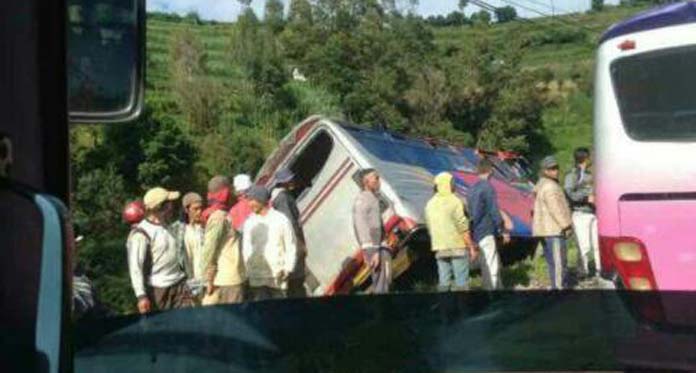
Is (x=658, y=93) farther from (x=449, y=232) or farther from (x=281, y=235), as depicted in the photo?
(x=449, y=232)

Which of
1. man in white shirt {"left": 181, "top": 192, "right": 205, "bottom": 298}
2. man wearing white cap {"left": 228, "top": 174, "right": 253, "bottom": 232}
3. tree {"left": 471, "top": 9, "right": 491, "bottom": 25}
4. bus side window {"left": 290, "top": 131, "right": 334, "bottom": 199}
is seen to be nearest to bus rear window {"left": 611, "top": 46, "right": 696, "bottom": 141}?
tree {"left": 471, "top": 9, "right": 491, "bottom": 25}

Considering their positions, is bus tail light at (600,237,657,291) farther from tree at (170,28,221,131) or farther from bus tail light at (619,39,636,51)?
tree at (170,28,221,131)

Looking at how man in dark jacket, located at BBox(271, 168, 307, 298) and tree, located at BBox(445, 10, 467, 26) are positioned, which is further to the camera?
man in dark jacket, located at BBox(271, 168, 307, 298)

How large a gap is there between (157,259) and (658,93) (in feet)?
7.43

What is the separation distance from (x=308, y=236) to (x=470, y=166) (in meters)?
0.92

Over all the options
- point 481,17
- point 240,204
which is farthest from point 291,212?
point 481,17

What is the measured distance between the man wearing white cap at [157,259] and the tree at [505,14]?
1267 mm

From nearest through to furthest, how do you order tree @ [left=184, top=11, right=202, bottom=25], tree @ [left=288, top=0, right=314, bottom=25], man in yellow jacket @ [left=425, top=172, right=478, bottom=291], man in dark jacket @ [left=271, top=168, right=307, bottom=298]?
tree @ [left=184, top=11, right=202, bottom=25]
tree @ [left=288, top=0, right=314, bottom=25]
man in dark jacket @ [left=271, top=168, right=307, bottom=298]
man in yellow jacket @ [left=425, top=172, right=478, bottom=291]

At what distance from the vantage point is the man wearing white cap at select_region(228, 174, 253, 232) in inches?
194

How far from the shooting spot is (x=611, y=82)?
9.70ft

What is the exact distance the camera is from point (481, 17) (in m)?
3.05

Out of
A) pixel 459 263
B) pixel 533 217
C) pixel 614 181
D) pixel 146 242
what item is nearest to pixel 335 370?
pixel 614 181

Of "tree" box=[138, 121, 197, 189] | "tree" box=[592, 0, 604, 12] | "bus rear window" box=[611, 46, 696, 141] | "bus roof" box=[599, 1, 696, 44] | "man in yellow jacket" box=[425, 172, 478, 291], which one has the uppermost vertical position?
"tree" box=[592, 0, 604, 12]

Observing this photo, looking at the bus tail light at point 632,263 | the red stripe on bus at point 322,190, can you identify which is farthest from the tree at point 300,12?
the red stripe on bus at point 322,190
